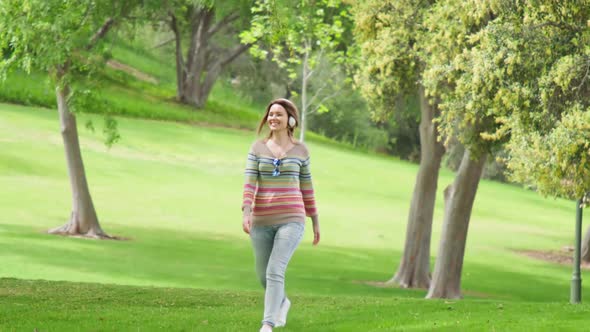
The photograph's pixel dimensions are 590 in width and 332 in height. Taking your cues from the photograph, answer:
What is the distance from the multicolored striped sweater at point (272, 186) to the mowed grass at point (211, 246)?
127 cm

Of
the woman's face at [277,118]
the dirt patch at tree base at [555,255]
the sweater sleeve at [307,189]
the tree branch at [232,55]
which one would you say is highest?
the tree branch at [232,55]

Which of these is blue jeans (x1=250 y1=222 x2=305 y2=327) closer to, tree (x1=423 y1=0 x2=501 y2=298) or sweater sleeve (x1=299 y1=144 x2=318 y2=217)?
sweater sleeve (x1=299 y1=144 x2=318 y2=217)

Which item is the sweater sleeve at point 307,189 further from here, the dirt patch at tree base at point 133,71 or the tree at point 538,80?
the dirt patch at tree base at point 133,71

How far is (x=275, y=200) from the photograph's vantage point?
9555 millimetres

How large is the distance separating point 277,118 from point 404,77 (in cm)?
1214

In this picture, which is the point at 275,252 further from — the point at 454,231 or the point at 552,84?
the point at 454,231

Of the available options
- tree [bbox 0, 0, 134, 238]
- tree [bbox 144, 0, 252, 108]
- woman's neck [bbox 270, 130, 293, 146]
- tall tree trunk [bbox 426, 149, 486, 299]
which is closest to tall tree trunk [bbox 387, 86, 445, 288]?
tall tree trunk [bbox 426, 149, 486, 299]

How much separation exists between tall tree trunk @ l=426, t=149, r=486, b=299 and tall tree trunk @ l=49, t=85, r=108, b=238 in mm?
10503

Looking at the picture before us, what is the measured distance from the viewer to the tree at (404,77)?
2056 centimetres

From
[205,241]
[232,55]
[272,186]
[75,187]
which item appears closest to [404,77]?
[205,241]

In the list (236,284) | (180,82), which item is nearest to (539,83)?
(236,284)

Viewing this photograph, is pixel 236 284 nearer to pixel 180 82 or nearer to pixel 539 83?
Answer: pixel 539 83

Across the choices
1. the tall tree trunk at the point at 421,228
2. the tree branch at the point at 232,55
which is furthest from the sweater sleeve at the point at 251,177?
the tree branch at the point at 232,55

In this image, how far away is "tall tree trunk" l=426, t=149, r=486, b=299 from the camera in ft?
69.7
